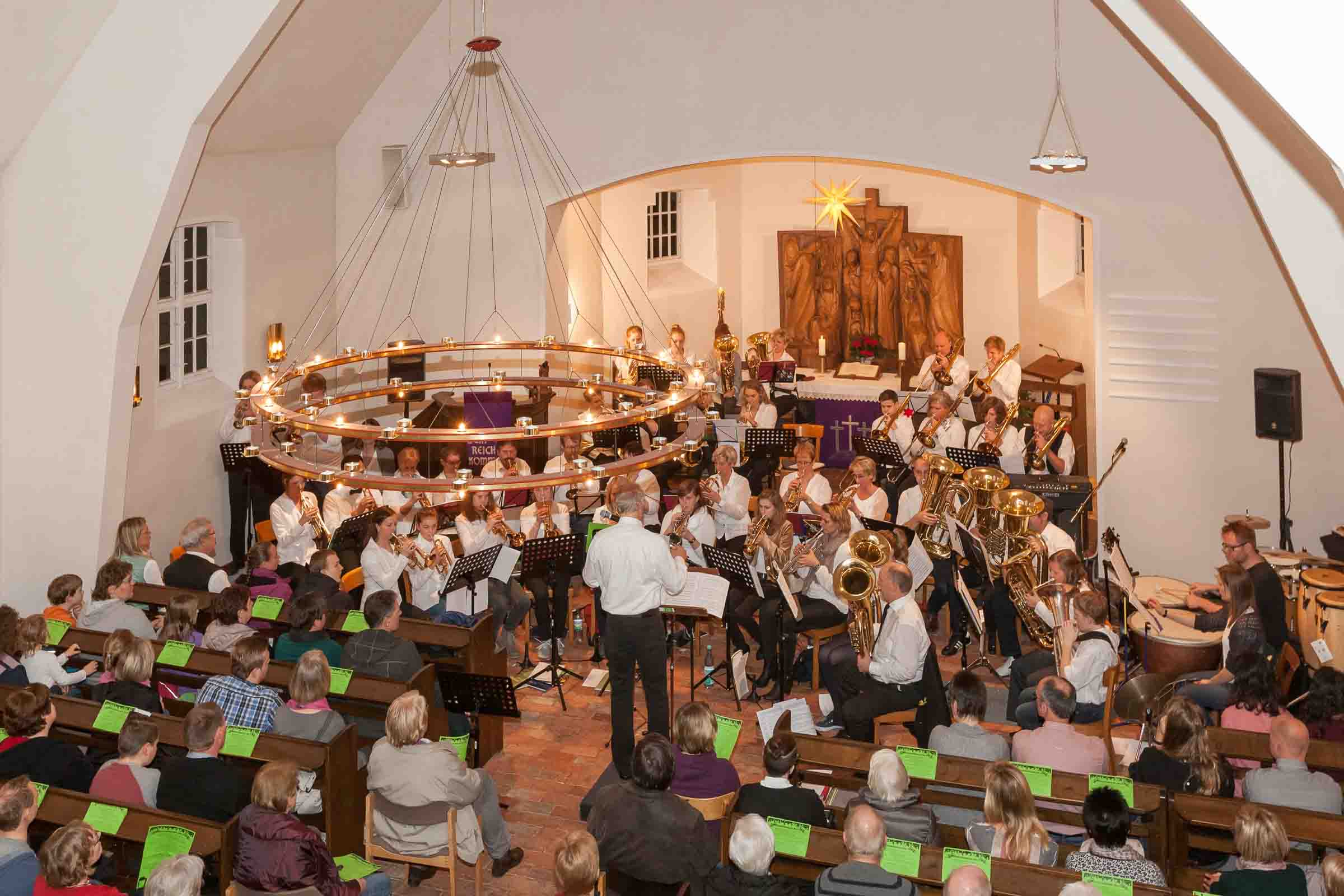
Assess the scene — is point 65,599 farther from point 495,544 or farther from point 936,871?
point 936,871

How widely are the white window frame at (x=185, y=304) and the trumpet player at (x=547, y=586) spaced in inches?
148

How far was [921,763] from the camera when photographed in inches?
264

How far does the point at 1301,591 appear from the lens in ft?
30.6

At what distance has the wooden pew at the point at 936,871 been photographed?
5512 millimetres

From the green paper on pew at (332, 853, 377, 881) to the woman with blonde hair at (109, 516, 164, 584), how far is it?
3503mm

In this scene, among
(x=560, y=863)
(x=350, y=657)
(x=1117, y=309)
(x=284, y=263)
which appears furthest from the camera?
(x=284, y=263)

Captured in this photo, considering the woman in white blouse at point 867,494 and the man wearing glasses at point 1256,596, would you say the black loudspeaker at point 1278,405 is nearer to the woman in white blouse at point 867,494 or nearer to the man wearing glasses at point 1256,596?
the man wearing glasses at point 1256,596

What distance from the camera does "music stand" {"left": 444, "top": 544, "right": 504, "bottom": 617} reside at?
9.12 metres

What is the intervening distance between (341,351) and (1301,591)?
30.7 feet

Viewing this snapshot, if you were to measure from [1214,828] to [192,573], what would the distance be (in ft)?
21.7

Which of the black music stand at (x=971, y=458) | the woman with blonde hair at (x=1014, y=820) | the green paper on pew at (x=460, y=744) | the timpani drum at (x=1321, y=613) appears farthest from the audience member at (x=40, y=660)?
the timpani drum at (x=1321, y=613)

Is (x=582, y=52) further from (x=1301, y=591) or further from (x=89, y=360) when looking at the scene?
(x=1301, y=591)

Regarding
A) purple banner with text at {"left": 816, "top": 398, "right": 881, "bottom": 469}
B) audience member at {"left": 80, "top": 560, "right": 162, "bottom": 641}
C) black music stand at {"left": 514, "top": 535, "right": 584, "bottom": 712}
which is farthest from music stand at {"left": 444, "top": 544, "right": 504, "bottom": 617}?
purple banner with text at {"left": 816, "top": 398, "right": 881, "bottom": 469}

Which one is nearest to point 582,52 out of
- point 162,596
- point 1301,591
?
point 162,596
